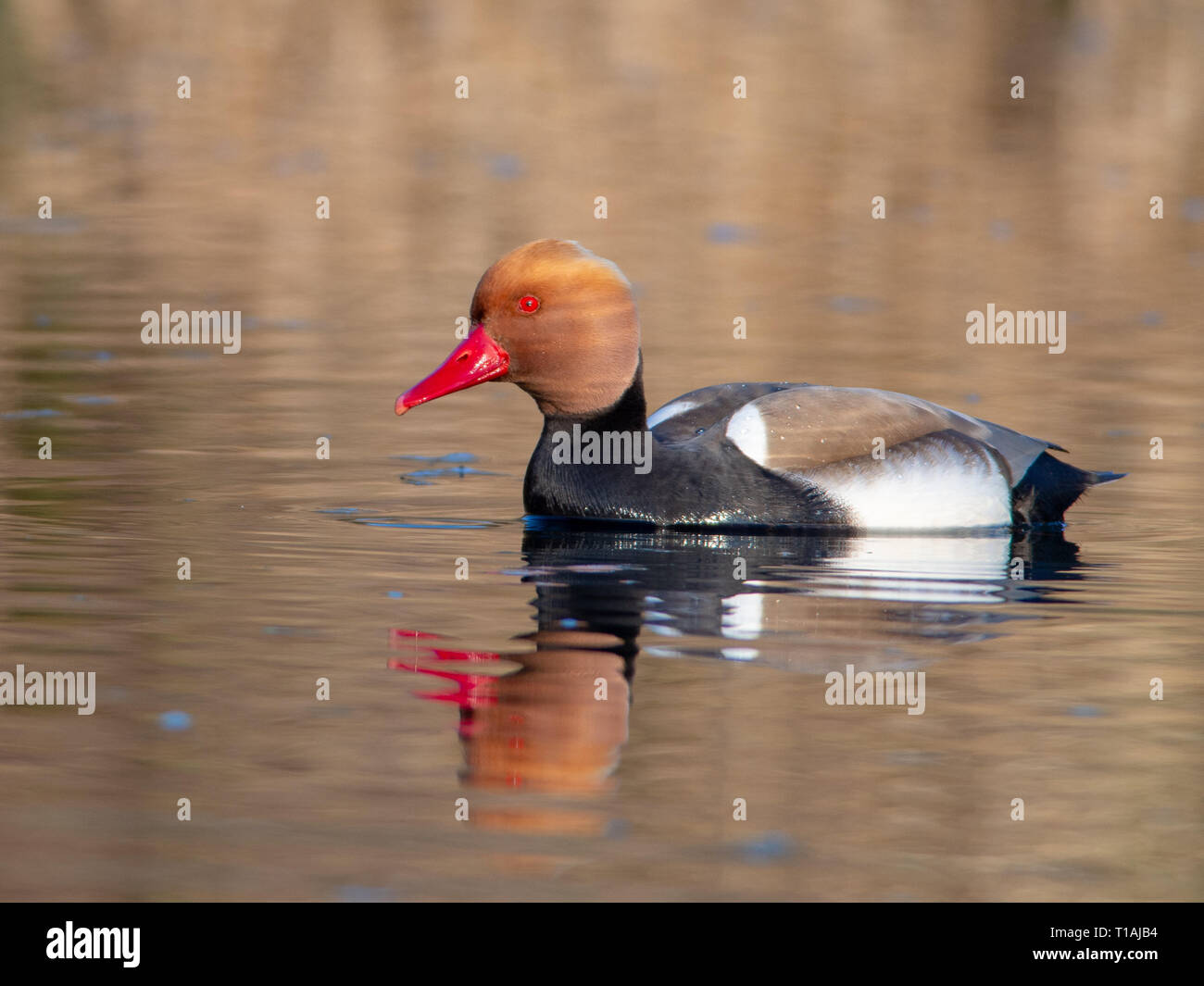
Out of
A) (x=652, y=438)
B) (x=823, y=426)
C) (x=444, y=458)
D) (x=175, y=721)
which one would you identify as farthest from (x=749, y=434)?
(x=175, y=721)

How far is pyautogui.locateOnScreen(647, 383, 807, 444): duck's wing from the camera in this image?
30.9ft

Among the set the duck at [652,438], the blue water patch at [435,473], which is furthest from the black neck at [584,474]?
the blue water patch at [435,473]

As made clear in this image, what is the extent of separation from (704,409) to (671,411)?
0.23 meters

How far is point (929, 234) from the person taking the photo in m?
20.4

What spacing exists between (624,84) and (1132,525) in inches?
823

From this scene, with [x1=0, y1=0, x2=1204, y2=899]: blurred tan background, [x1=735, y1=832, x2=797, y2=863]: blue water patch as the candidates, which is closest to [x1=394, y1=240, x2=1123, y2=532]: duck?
[x1=0, y1=0, x2=1204, y2=899]: blurred tan background

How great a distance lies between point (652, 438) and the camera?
9.15 metres

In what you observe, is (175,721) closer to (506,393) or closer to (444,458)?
(444,458)

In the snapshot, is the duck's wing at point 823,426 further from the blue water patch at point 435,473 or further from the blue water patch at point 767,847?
the blue water patch at point 767,847

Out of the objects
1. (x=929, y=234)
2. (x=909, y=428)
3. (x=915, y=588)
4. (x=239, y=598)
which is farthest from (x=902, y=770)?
(x=929, y=234)

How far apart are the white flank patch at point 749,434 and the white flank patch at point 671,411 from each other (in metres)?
0.48

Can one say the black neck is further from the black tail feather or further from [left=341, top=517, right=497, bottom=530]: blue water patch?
the black tail feather

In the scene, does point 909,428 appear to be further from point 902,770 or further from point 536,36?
point 536,36

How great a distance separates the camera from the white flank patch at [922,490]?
9.14 m
